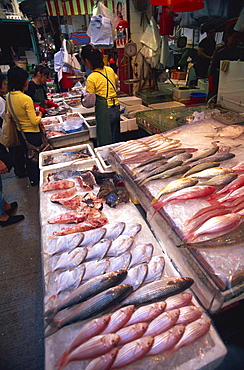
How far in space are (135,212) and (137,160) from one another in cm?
70

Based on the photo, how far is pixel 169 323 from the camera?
4.39 feet

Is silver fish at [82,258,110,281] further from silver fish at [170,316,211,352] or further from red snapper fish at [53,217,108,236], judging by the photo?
silver fish at [170,316,211,352]

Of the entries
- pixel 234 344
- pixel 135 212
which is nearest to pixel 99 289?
pixel 135 212

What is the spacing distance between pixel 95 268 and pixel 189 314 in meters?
0.72

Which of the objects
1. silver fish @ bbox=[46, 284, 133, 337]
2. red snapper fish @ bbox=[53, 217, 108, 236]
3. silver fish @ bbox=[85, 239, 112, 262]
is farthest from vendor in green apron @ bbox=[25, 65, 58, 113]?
silver fish @ bbox=[46, 284, 133, 337]

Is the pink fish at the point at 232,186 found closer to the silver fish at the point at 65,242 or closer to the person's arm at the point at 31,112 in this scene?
the silver fish at the point at 65,242

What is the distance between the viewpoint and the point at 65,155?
3.86m

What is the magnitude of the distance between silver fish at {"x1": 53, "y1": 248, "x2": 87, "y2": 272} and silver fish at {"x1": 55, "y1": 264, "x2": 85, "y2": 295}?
6cm

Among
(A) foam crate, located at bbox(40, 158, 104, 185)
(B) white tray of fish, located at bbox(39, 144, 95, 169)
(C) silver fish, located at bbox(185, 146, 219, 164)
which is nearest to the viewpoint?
(C) silver fish, located at bbox(185, 146, 219, 164)

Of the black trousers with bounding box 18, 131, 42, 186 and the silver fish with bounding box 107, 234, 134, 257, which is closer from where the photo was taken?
the silver fish with bounding box 107, 234, 134, 257

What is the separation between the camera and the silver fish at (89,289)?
1477 millimetres

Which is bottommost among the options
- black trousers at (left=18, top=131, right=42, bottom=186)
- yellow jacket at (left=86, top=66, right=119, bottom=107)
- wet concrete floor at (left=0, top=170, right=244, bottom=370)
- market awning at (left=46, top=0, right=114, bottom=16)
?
wet concrete floor at (left=0, top=170, right=244, bottom=370)

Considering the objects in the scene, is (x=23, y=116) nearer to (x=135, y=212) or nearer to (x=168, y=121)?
(x=168, y=121)

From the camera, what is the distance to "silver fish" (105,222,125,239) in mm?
2014
